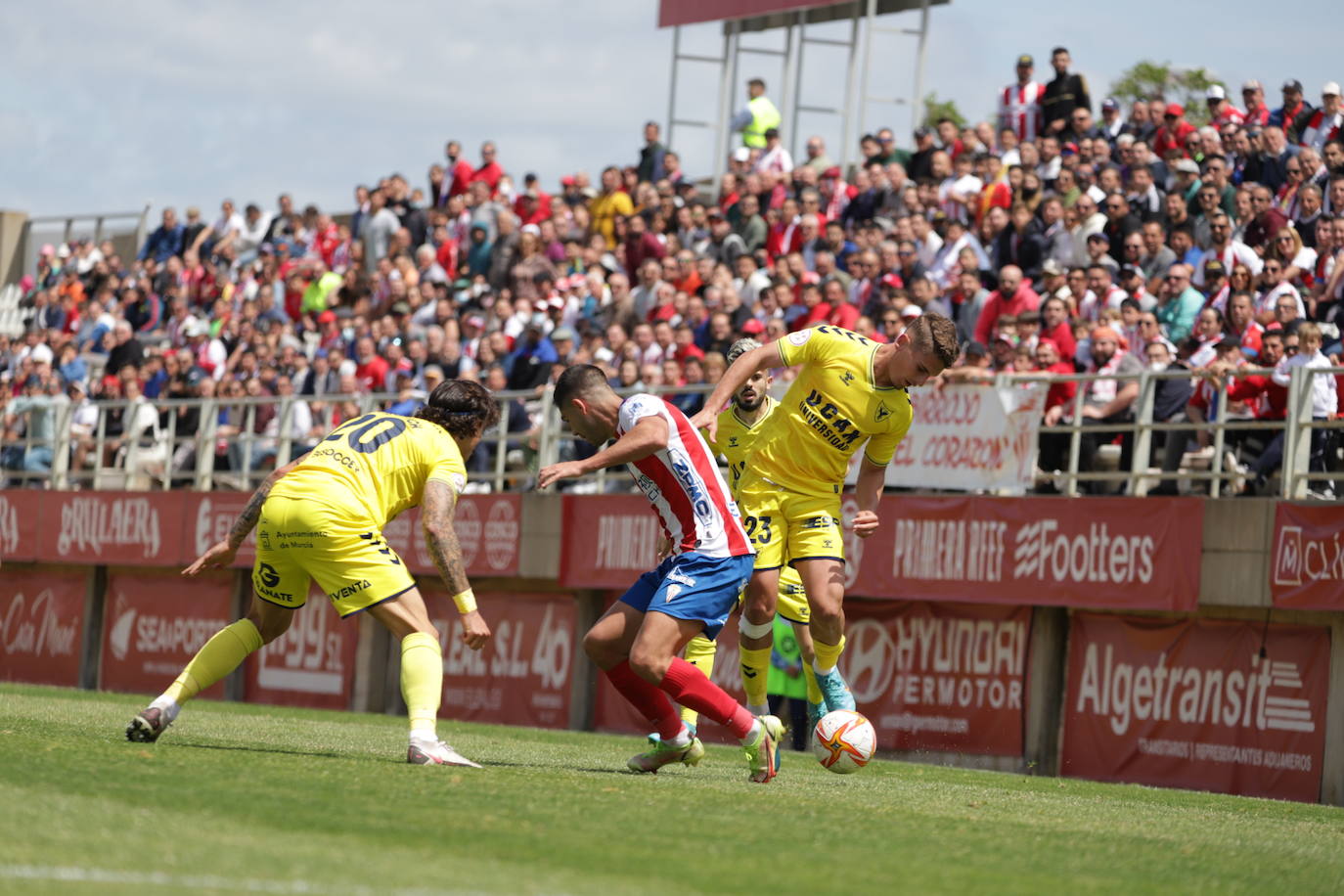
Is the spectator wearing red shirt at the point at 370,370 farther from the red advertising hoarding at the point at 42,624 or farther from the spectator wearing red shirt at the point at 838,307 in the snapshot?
the spectator wearing red shirt at the point at 838,307

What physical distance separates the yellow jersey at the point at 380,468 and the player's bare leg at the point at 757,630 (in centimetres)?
237

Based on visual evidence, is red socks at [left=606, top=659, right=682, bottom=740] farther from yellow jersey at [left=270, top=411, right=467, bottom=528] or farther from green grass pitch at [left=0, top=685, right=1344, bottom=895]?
yellow jersey at [left=270, top=411, right=467, bottom=528]

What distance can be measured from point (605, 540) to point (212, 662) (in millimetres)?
11077

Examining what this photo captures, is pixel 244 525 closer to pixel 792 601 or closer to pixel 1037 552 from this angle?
pixel 792 601

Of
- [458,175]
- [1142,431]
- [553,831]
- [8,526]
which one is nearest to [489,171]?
[458,175]

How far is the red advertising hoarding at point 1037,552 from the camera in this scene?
16.3 metres

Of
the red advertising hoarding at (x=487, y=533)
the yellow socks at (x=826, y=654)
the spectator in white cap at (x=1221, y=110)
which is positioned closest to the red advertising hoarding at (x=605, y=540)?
the red advertising hoarding at (x=487, y=533)

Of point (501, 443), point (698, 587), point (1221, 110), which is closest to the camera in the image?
point (698, 587)

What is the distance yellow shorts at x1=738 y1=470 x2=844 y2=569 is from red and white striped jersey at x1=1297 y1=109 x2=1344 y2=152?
9607 mm

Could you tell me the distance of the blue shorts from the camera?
966 centimetres

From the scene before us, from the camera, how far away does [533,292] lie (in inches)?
989

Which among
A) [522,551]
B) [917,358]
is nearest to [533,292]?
[522,551]

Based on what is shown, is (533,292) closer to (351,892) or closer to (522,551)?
(522,551)

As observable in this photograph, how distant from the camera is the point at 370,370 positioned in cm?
2520
